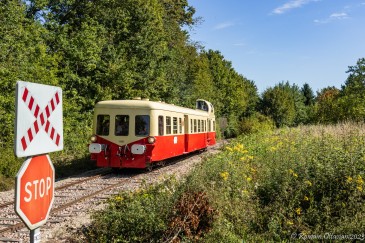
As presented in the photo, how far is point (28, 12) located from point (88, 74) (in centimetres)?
478

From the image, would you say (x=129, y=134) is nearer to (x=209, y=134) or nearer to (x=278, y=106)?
Result: (x=209, y=134)

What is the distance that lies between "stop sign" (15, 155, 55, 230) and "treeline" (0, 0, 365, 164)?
12.1 meters

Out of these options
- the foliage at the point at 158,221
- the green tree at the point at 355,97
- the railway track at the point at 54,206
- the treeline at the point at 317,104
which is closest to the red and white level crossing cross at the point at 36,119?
the foliage at the point at 158,221

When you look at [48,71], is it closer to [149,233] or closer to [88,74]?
[88,74]

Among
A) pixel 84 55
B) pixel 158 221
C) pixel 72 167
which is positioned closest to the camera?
pixel 158 221

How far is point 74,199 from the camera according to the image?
1016 cm

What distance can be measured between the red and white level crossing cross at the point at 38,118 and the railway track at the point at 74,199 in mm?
3432

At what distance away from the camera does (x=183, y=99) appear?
35062mm

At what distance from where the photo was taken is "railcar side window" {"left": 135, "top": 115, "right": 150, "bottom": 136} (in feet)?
47.9

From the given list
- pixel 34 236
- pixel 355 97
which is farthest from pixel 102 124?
pixel 355 97

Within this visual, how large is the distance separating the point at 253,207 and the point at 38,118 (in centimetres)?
465

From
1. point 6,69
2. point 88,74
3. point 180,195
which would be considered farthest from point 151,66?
point 180,195

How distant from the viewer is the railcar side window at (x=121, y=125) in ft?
48.5

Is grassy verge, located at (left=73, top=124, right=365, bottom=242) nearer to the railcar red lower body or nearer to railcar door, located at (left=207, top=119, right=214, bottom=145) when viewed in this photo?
the railcar red lower body
